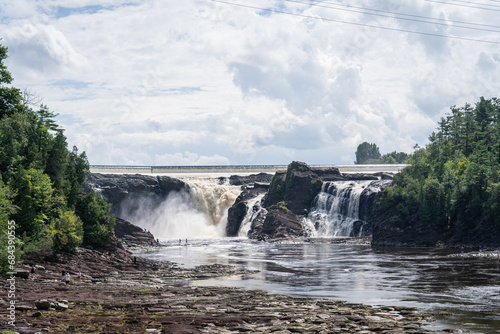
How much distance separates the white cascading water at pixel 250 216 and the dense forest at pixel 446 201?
3673 cm

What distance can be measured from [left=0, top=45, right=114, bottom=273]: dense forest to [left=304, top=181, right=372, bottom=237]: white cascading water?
6179 centimetres

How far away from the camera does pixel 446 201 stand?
326ft

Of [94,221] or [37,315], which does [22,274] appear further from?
[94,221]

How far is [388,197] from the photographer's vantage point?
111000mm

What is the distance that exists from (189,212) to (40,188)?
289ft

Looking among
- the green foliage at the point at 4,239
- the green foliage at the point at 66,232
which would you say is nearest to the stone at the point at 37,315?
the green foliage at the point at 4,239

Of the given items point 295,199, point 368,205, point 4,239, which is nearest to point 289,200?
point 295,199

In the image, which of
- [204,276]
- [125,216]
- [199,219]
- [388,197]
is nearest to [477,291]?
[204,276]

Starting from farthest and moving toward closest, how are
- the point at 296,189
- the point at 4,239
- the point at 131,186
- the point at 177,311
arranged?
the point at 131,186, the point at 296,189, the point at 4,239, the point at 177,311

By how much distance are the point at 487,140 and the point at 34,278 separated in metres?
113

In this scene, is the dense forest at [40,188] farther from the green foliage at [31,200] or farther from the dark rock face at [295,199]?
the dark rock face at [295,199]

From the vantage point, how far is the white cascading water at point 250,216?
445ft

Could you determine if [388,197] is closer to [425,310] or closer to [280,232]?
[280,232]

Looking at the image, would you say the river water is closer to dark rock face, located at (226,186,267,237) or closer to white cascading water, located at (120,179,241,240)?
dark rock face, located at (226,186,267,237)
